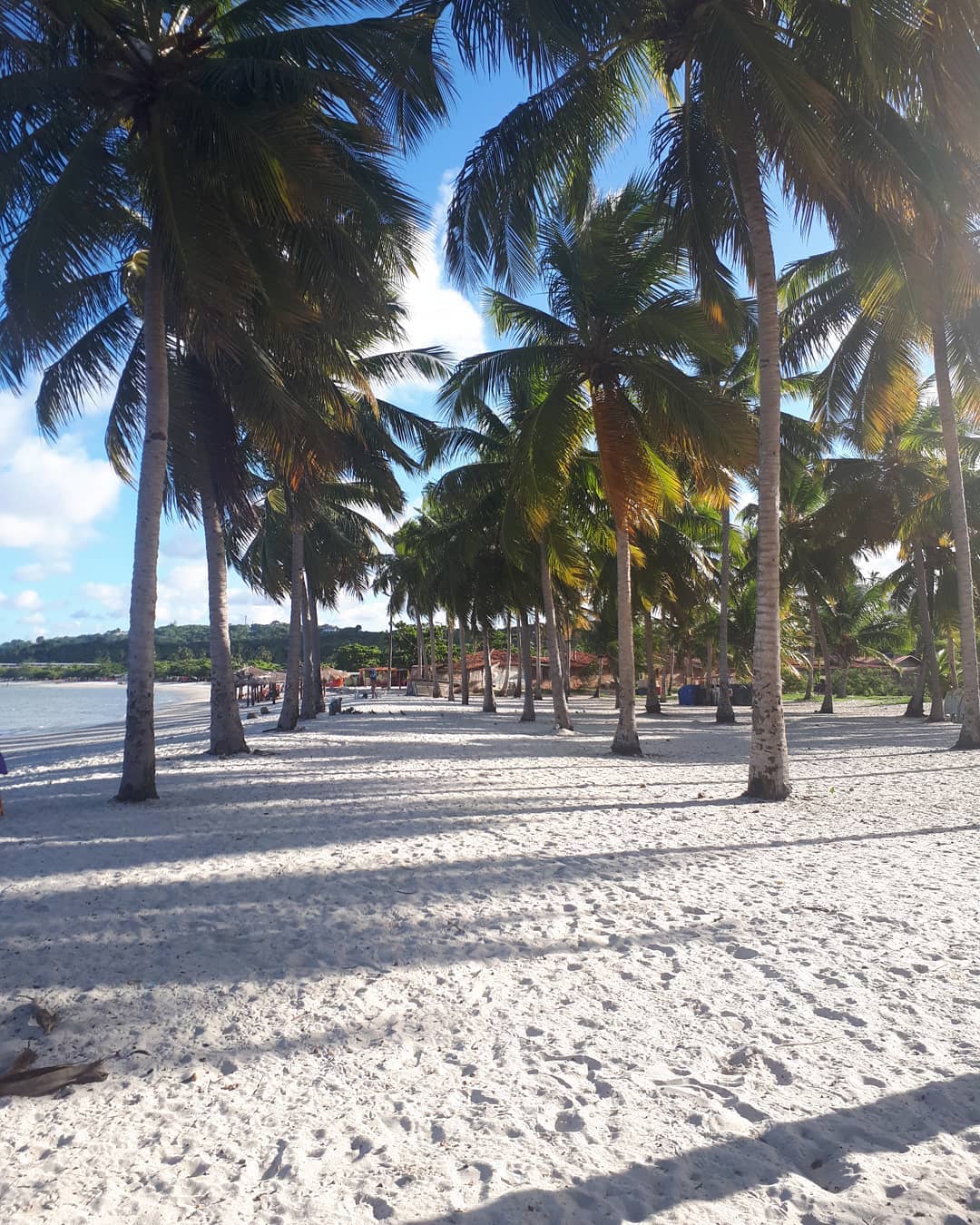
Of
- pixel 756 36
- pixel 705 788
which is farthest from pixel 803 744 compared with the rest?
pixel 756 36

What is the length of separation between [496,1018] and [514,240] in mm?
9580

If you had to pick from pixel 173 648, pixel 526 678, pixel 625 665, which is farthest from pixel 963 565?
pixel 173 648

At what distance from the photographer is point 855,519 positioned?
22.1 meters

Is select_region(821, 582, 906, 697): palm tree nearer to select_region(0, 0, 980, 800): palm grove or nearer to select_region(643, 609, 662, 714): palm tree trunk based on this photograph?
select_region(643, 609, 662, 714): palm tree trunk

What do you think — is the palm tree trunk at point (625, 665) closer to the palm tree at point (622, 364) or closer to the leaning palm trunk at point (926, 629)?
→ the palm tree at point (622, 364)

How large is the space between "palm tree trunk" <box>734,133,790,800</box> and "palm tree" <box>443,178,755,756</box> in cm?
218

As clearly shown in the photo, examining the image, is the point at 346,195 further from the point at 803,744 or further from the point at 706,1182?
the point at 803,744

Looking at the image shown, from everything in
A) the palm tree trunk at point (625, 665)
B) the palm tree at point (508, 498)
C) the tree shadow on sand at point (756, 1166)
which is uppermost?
the palm tree at point (508, 498)

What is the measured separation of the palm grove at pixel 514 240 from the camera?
7840 millimetres

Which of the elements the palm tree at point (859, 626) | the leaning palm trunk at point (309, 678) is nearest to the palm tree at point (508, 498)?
the leaning palm trunk at point (309, 678)

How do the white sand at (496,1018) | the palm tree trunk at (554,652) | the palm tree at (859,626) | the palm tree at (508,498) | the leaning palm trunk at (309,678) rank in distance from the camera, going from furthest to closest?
the palm tree at (859,626) < the leaning palm trunk at (309,678) < the palm tree trunk at (554,652) < the palm tree at (508,498) < the white sand at (496,1018)

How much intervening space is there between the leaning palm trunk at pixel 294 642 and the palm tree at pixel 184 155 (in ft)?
26.3

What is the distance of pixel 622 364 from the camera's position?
12727 millimetres

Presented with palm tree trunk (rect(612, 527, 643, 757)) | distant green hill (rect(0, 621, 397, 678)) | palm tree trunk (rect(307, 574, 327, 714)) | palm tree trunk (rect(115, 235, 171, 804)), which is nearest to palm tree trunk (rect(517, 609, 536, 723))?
palm tree trunk (rect(307, 574, 327, 714))
